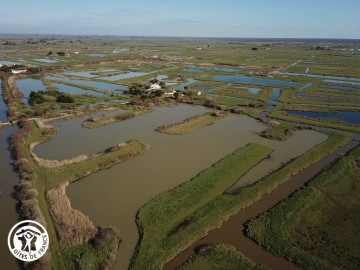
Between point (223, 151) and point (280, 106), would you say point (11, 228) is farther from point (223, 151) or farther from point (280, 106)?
point (280, 106)

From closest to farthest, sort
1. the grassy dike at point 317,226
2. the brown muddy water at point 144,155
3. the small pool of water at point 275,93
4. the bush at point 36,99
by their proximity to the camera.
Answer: the grassy dike at point 317,226 → the brown muddy water at point 144,155 → the bush at point 36,99 → the small pool of water at point 275,93

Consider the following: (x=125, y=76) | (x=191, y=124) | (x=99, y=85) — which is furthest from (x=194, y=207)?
(x=125, y=76)

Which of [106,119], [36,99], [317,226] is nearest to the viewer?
Result: [317,226]

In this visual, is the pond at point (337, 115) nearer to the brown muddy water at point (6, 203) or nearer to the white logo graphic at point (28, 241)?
the brown muddy water at point (6, 203)

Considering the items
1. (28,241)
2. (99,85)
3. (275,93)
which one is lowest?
(99,85)

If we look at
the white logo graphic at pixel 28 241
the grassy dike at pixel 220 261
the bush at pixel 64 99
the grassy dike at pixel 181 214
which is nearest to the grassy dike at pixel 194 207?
the grassy dike at pixel 181 214

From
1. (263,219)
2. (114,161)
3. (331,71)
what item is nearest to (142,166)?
(114,161)

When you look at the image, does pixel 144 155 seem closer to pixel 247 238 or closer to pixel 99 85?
pixel 247 238
